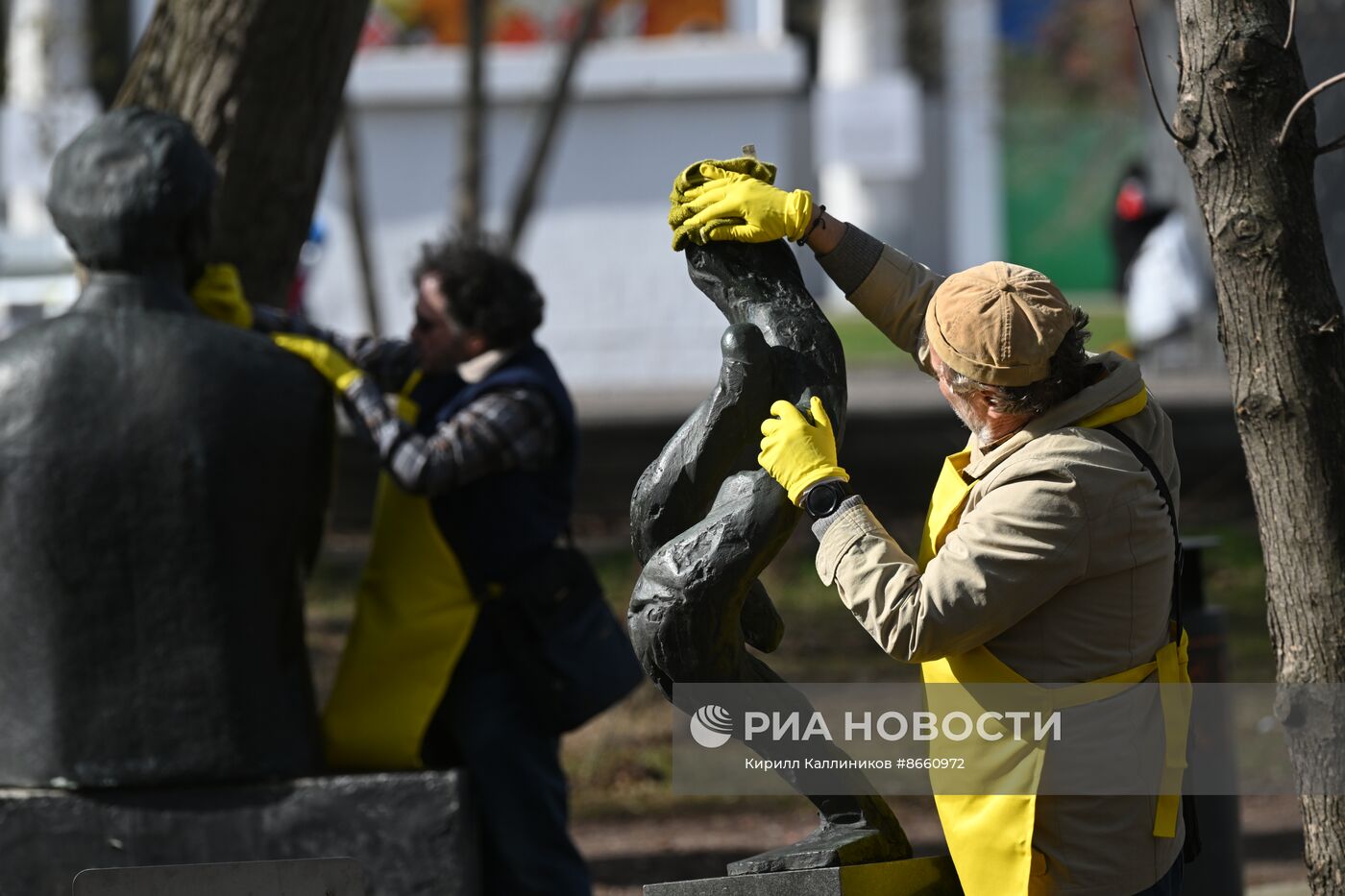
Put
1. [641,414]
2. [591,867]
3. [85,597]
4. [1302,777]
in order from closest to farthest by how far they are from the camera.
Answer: [1302,777]
[85,597]
[591,867]
[641,414]

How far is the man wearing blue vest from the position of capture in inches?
162

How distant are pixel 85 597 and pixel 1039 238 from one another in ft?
76.4

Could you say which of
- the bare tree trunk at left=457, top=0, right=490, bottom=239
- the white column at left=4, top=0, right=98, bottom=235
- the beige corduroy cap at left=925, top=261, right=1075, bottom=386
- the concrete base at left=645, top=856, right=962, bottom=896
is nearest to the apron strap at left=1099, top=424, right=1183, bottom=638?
the beige corduroy cap at left=925, top=261, right=1075, bottom=386

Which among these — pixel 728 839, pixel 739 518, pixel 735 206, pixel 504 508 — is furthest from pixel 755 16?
pixel 739 518

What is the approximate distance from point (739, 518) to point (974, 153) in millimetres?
21646

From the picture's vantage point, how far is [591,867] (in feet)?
19.5

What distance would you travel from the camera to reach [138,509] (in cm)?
369

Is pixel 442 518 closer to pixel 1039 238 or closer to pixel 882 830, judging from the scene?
pixel 882 830

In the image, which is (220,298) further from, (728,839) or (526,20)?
(526,20)

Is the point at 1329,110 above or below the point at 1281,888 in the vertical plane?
above

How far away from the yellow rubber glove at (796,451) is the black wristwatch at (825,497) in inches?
0.5

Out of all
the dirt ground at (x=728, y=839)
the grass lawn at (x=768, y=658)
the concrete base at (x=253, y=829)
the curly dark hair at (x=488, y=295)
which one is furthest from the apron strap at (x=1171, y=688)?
the grass lawn at (x=768, y=658)

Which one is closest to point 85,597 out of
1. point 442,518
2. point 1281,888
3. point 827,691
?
point 442,518

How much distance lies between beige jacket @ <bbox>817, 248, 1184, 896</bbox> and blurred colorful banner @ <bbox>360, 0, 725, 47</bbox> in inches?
529
